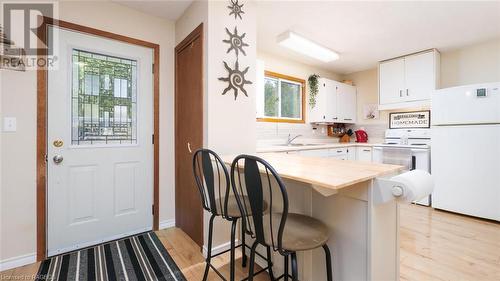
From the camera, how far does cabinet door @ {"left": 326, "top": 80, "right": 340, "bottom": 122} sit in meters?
4.15

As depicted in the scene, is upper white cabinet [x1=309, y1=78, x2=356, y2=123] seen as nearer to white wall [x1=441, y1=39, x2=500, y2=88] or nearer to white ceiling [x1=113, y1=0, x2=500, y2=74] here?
white ceiling [x1=113, y1=0, x2=500, y2=74]

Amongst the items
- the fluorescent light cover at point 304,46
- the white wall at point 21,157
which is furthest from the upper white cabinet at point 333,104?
the white wall at point 21,157

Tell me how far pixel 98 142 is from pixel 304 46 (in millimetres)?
2706

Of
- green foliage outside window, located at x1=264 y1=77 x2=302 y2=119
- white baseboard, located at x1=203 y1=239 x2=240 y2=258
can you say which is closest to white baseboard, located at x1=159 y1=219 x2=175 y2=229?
white baseboard, located at x1=203 y1=239 x2=240 y2=258

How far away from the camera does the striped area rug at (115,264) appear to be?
1713mm

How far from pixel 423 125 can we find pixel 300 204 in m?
3.46

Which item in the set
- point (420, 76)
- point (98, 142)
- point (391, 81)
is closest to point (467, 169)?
point (420, 76)

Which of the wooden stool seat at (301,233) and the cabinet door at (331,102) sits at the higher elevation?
the cabinet door at (331,102)

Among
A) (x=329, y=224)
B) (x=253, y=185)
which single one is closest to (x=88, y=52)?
(x=253, y=185)

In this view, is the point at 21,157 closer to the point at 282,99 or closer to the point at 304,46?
the point at 304,46

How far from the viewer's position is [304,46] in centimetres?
305

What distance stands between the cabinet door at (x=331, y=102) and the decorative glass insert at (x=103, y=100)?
10.4 feet

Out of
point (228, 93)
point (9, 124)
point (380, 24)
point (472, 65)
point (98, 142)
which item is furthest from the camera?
point (472, 65)

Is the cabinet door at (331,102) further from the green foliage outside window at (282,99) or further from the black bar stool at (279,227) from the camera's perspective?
the black bar stool at (279,227)
